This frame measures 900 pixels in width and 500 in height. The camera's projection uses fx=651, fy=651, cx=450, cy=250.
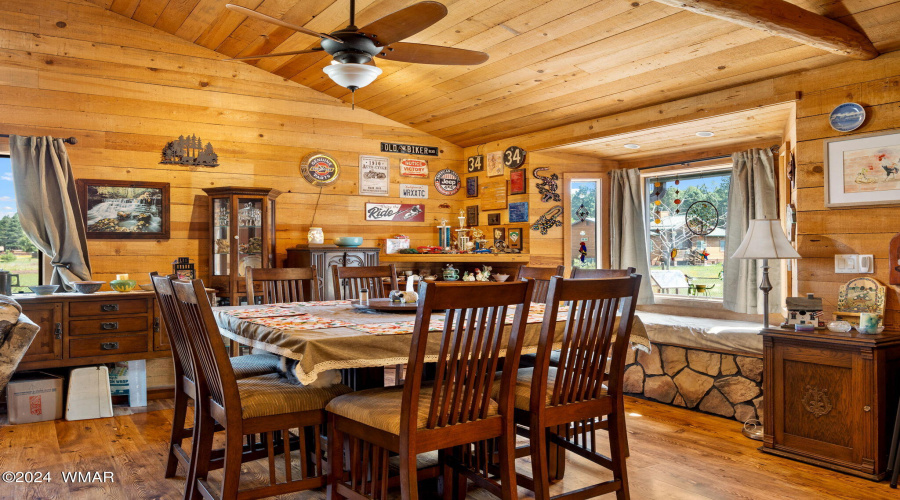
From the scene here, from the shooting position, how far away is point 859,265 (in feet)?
11.4

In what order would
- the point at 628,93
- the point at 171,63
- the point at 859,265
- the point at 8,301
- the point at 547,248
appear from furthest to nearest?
1. the point at 547,248
2. the point at 171,63
3. the point at 628,93
4. the point at 859,265
5. the point at 8,301

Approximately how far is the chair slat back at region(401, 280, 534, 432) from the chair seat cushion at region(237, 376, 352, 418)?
48 centimetres

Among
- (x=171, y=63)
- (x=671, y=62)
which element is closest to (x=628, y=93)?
(x=671, y=62)

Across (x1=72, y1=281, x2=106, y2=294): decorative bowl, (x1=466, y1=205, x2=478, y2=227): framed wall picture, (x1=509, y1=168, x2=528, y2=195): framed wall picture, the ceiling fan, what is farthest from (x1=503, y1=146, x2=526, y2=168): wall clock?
(x1=72, y1=281, x2=106, y2=294): decorative bowl

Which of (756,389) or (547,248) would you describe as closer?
(756,389)

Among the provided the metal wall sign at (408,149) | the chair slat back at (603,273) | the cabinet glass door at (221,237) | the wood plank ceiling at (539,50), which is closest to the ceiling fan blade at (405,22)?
the wood plank ceiling at (539,50)

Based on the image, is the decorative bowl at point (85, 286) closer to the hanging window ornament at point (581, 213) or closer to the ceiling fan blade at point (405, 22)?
the ceiling fan blade at point (405, 22)

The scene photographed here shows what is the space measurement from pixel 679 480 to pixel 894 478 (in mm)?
952

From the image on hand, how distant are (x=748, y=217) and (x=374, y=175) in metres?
3.23

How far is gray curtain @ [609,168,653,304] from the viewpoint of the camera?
18.7 ft

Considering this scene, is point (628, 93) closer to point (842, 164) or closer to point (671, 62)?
point (671, 62)

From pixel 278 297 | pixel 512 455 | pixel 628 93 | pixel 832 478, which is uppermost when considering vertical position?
pixel 628 93

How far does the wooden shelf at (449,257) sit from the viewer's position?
577cm

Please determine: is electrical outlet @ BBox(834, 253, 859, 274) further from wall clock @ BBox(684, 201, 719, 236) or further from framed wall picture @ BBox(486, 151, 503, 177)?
framed wall picture @ BBox(486, 151, 503, 177)
